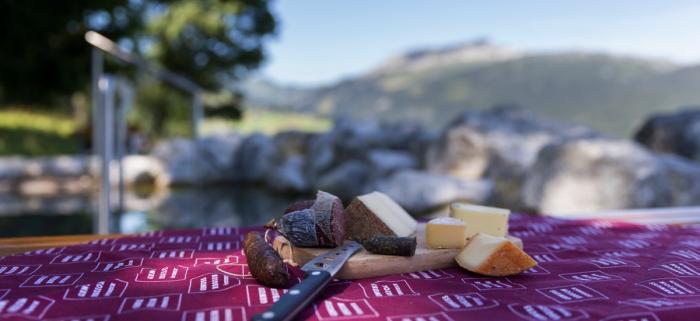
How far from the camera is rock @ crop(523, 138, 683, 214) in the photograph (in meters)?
2.75

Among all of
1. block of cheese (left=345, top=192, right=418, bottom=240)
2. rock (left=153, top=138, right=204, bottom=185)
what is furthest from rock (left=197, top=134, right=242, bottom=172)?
block of cheese (left=345, top=192, right=418, bottom=240)

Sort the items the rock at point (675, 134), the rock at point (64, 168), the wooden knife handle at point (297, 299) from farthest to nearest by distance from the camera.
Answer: the rock at point (64, 168)
the rock at point (675, 134)
the wooden knife handle at point (297, 299)

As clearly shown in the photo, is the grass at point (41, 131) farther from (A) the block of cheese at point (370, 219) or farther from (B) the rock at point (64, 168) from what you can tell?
(A) the block of cheese at point (370, 219)

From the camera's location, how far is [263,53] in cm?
1158

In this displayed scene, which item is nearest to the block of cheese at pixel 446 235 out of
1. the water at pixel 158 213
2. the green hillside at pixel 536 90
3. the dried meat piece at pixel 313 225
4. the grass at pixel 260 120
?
the dried meat piece at pixel 313 225

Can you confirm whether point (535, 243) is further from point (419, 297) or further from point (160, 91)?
point (160, 91)

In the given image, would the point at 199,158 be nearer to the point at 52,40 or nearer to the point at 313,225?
the point at 52,40

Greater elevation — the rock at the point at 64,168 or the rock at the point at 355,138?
the rock at the point at 355,138

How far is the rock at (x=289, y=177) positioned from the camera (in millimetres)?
5438

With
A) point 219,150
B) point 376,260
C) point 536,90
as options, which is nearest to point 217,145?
point 219,150

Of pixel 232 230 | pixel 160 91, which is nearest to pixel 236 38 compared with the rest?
pixel 160 91

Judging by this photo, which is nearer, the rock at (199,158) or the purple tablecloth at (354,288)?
the purple tablecloth at (354,288)

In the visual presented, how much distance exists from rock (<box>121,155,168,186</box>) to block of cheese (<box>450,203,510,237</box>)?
542 centimetres

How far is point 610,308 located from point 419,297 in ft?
0.60
